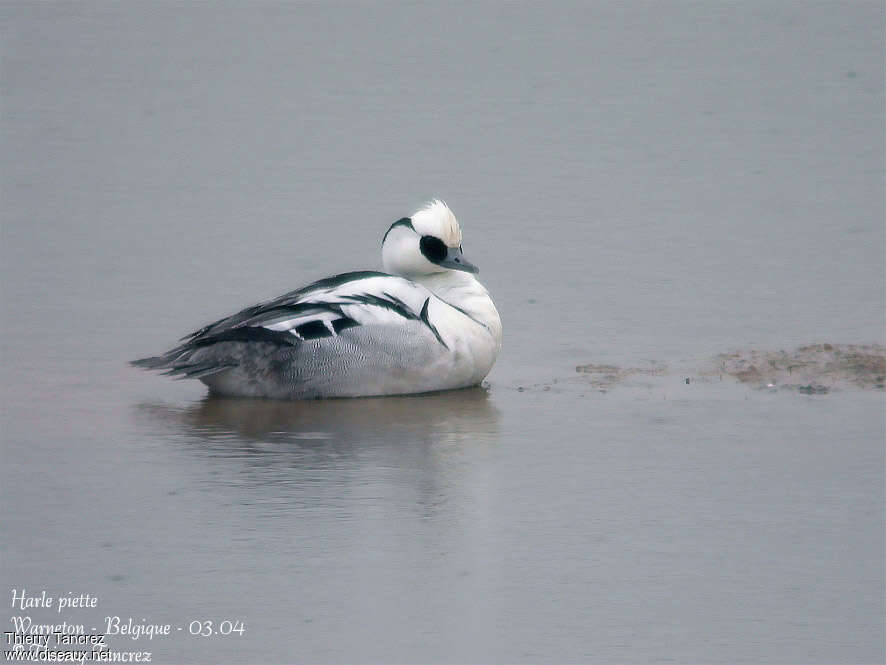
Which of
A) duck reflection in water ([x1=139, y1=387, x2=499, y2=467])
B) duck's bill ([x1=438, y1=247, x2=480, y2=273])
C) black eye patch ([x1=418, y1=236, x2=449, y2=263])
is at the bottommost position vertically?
duck reflection in water ([x1=139, y1=387, x2=499, y2=467])

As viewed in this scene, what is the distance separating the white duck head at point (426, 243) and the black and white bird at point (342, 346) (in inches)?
11.1

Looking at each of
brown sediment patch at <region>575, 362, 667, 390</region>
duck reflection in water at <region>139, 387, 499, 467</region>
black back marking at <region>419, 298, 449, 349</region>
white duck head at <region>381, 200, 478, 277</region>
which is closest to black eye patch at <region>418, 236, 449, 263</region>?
white duck head at <region>381, 200, 478, 277</region>

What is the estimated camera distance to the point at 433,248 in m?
10.6

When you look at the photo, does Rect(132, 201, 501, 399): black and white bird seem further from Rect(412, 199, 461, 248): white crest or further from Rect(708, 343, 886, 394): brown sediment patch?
Rect(708, 343, 886, 394): brown sediment patch

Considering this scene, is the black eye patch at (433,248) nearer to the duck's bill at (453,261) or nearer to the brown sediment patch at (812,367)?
the duck's bill at (453,261)

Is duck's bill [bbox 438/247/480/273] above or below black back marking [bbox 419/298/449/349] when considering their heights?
above

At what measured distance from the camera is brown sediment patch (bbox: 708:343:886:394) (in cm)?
1027

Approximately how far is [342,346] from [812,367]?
2817 millimetres

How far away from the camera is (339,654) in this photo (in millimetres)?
6391

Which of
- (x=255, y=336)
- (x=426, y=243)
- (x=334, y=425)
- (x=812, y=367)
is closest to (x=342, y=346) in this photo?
(x=255, y=336)

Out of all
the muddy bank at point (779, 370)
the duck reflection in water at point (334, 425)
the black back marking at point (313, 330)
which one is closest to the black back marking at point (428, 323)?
the duck reflection in water at point (334, 425)

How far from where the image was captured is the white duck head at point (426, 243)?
34.7ft

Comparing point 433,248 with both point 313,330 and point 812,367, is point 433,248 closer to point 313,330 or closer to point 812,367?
point 313,330

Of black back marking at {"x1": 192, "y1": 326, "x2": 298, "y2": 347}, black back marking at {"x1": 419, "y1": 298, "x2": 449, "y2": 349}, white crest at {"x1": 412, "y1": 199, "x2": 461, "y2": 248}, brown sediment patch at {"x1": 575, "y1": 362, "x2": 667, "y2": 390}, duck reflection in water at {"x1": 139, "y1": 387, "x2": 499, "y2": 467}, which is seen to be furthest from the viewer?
white crest at {"x1": 412, "y1": 199, "x2": 461, "y2": 248}
